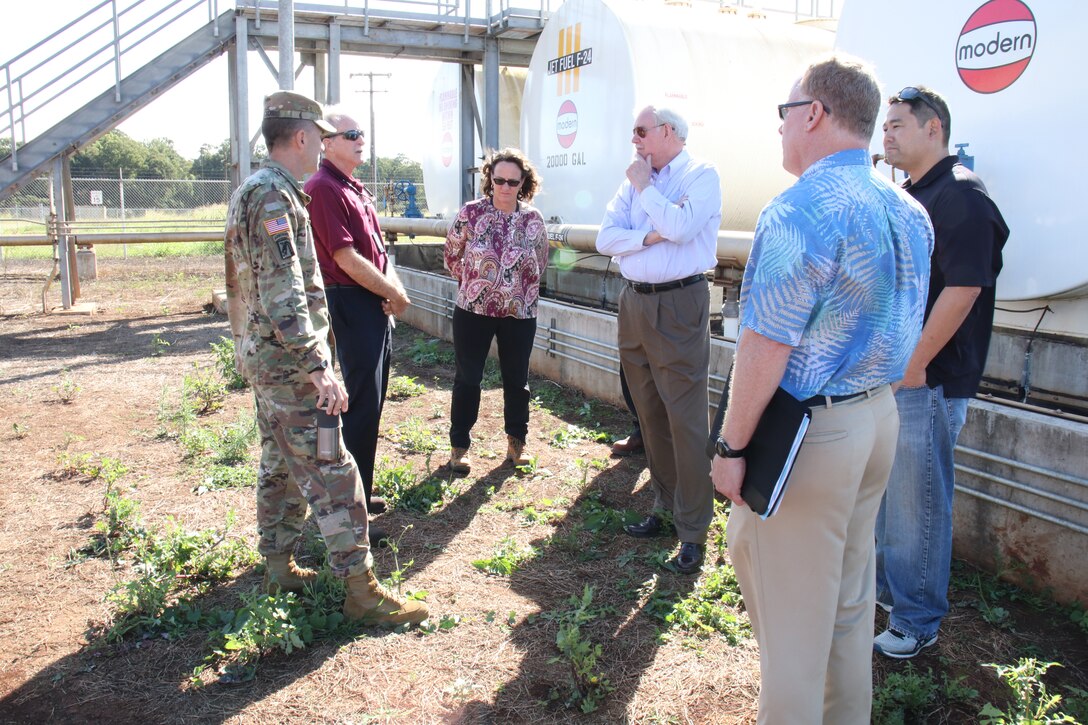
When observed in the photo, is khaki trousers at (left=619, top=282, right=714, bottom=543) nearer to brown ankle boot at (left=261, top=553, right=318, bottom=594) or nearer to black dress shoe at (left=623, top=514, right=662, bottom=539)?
black dress shoe at (left=623, top=514, right=662, bottom=539)

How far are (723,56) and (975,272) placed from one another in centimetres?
644

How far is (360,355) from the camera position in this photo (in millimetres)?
4363

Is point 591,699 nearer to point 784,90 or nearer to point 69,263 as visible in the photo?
point 784,90

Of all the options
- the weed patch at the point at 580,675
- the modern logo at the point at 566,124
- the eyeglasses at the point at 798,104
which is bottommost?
the weed patch at the point at 580,675

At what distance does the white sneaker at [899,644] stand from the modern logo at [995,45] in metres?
2.96

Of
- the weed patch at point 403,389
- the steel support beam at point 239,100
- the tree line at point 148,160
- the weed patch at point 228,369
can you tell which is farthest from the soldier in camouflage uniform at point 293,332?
the tree line at point 148,160

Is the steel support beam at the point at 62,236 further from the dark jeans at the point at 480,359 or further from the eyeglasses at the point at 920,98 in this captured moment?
the eyeglasses at the point at 920,98

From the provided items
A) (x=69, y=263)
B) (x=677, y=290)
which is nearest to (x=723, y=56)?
(x=677, y=290)

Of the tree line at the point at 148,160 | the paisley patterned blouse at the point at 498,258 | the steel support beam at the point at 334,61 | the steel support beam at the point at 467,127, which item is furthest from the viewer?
the tree line at the point at 148,160

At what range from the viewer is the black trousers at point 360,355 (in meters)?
4.35

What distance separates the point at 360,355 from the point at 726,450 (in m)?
2.57

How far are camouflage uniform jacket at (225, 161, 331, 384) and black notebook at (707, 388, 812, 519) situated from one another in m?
1.80

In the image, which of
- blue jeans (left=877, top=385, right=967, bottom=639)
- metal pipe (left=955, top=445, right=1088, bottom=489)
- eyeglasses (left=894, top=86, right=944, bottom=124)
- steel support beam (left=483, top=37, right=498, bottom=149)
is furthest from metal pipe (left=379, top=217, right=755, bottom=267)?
steel support beam (left=483, top=37, right=498, bottom=149)

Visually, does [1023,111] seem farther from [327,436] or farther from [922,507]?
[327,436]
